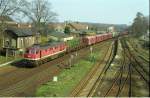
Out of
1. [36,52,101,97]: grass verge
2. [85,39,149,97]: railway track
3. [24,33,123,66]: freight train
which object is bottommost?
[85,39,149,97]: railway track

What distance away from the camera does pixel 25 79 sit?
3278 cm

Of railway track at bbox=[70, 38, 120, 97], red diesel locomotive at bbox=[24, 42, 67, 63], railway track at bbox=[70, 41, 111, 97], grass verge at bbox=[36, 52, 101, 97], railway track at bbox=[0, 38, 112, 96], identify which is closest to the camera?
grass verge at bbox=[36, 52, 101, 97]

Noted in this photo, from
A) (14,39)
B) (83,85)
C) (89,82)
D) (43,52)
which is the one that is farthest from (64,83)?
(14,39)

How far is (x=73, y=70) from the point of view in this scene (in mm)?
38750

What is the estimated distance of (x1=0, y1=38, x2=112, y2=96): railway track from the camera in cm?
2748

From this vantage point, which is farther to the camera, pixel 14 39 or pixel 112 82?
pixel 14 39

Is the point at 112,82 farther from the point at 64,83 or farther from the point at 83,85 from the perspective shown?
the point at 64,83

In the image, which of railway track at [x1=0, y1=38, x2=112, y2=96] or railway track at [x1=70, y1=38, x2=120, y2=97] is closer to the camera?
railway track at [x1=70, y1=38, x2=120, y2=97]

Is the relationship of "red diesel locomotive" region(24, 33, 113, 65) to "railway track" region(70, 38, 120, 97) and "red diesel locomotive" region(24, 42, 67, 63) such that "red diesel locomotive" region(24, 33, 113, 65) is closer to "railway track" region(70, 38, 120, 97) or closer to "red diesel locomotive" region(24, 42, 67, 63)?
"red diesel locomotive" region(24, 42, 67, 63)

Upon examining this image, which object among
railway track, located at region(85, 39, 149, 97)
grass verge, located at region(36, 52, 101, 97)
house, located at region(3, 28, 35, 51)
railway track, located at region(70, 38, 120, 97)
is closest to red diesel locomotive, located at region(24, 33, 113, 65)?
grass verge, located at region(36, 52, 101, 97)

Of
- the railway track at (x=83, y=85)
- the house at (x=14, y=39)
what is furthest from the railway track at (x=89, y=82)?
the house at (x=14, y=39)

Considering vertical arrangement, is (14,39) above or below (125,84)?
above

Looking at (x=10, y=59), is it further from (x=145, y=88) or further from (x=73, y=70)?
(x=145, y=88)

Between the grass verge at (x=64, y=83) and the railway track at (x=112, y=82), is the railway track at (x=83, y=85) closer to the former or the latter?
the grass verge at (x=64, y=83)
